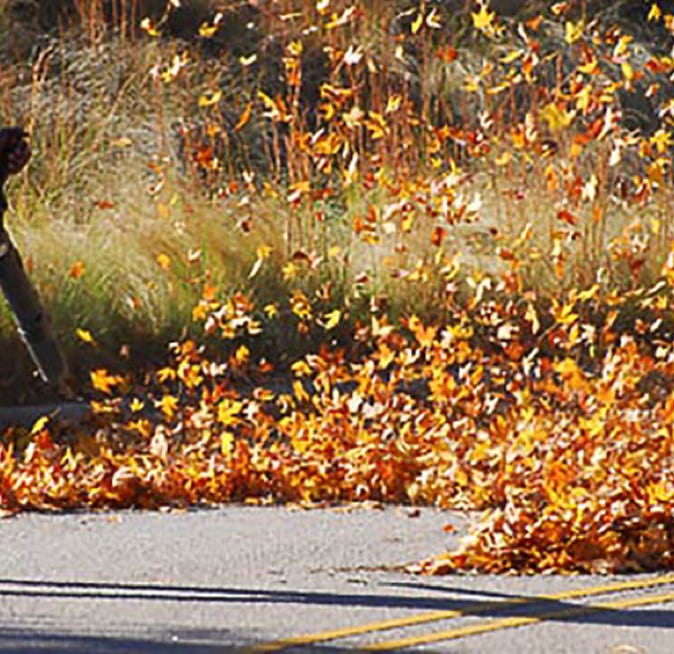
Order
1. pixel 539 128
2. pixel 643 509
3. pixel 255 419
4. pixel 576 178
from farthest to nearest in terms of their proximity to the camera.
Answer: pixel 539 128
pixel 576 178
pixel 255 419
pixel 643 509

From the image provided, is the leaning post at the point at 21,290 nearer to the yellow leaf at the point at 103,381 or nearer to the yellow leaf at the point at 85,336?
the yellow leaf at the point at 103,381

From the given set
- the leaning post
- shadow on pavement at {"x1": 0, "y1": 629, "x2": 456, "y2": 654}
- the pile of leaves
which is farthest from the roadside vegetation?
shadow on pavement at {"x1": 0, "y1": 629, "x2": 456, "y2": 654}

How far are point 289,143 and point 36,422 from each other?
11.0 feet

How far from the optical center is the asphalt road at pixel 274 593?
6590 mm

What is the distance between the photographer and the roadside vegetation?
9734mm

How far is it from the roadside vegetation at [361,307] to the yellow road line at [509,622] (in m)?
0.68

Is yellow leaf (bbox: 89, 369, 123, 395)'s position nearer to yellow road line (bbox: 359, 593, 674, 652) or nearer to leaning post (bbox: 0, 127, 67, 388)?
leaning post (bbox: 0, 127, 67, 388)

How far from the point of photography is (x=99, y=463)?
10617mm

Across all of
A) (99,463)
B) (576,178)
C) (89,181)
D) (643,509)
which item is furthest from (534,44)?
→ (643,509)

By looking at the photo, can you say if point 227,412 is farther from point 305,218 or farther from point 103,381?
point 305,218

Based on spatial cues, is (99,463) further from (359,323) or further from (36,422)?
(359,323)

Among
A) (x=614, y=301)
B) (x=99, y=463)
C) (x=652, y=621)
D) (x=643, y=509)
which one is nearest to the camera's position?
(x=652, y=621)

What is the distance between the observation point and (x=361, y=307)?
13789 millimetres

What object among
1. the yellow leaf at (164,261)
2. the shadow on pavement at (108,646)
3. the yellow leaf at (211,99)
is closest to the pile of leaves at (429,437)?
the yellow leaf at (164,261)
